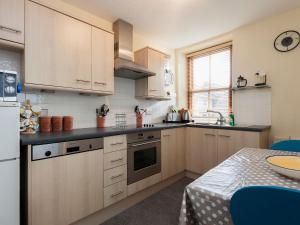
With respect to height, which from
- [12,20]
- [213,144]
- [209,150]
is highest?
[12,20]

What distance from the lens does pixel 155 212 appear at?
1.91 meters

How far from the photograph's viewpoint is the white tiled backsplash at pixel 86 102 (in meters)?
1.71

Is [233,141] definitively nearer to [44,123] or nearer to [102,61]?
[102,61]

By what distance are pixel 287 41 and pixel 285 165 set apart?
2199 millimetres

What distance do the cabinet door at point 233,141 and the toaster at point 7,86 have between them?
2440 mm

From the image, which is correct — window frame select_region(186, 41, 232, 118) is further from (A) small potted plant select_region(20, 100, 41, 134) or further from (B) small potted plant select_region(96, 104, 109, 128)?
(A) small potted plant select_region(20, 100, 41, 134)

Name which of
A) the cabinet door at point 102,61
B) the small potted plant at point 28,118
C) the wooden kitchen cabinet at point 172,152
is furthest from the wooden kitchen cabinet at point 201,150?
the small potted plant at point 28,118

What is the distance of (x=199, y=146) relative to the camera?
270cm

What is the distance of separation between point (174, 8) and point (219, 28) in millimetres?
996

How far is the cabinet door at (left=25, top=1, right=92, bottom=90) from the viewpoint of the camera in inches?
60.9

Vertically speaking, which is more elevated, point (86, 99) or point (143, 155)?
point (86, 99)

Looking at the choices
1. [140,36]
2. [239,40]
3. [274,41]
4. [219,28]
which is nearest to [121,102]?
[140,36]

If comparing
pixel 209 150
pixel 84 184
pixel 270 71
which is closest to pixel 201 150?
pixel 209 150

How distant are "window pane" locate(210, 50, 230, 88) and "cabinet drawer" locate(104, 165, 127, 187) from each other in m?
2.44
